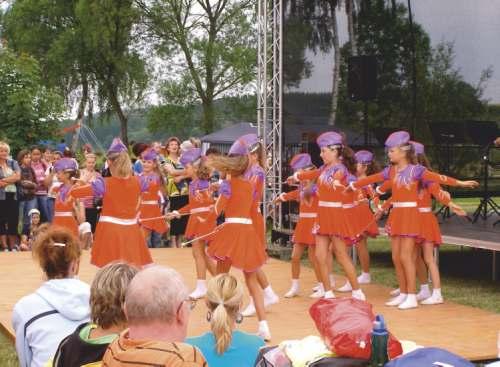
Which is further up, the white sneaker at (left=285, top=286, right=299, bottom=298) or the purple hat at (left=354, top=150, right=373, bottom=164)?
the purple hat at (left=354, top=150, right=373, bottom=164)

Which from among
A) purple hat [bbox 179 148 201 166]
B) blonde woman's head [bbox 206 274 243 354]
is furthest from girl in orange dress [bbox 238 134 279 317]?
blonde woman's head [bbox 206 274 243 354]

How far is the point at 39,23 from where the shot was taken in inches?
1444

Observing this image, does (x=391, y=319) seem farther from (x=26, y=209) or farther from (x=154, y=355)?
(x=26, y=209)

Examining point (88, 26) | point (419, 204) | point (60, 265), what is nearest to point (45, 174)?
point (419, 204)

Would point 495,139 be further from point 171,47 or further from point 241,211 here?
point 171,47

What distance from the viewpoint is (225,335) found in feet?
13.9

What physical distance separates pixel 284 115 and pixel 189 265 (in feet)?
8.74

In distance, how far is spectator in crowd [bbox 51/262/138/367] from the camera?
314 centimetres

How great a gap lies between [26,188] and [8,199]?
298mm

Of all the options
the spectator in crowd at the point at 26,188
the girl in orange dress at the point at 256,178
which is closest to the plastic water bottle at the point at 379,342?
the girl in orange dress at the point at 256,178

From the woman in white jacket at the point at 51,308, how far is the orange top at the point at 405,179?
444cm

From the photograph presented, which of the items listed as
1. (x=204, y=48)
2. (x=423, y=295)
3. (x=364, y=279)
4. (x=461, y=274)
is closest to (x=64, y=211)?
(x=364, y=279)

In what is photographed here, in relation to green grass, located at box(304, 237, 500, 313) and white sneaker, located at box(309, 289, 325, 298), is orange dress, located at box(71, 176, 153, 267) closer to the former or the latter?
white sneaker, located at box(309, 289, 325, 298)

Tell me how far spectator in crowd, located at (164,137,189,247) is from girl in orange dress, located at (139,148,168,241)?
1.55ft
